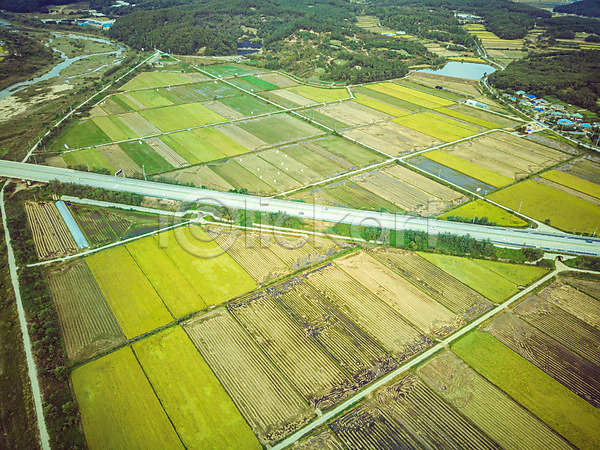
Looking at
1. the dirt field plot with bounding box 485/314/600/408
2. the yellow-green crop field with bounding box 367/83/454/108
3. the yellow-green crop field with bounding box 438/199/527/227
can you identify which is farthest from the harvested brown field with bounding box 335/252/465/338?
the yellow-green crop field with bounding box 367/83/454/108

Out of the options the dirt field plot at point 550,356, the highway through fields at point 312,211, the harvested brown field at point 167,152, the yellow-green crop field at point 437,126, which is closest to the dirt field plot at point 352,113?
the yellow-green crop field at point 437,126

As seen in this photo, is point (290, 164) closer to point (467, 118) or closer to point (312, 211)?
point (312, 211)

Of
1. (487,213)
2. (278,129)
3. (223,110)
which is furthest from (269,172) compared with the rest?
(487,213)

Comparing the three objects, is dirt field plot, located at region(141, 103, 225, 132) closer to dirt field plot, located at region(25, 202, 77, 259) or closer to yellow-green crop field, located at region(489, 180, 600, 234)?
dirt field plot, located at region(25, 202, 77, 259)

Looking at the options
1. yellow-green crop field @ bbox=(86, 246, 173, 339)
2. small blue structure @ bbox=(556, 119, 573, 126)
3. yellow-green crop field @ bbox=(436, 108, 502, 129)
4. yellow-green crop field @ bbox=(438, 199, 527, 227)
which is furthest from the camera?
yellow-green crop field @ bbox=(436, 108, 502, 129)

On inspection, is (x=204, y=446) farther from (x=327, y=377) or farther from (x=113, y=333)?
(x=113, y=333)

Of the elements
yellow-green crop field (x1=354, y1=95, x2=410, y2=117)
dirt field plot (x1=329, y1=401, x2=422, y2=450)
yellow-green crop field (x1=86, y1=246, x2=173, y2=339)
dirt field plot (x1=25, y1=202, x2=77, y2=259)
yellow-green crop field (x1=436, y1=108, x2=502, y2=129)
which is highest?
dirt field plot (x1=25, y1=202, x2=77, y2=259)

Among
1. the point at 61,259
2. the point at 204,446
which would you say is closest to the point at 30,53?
the point at 61,259
